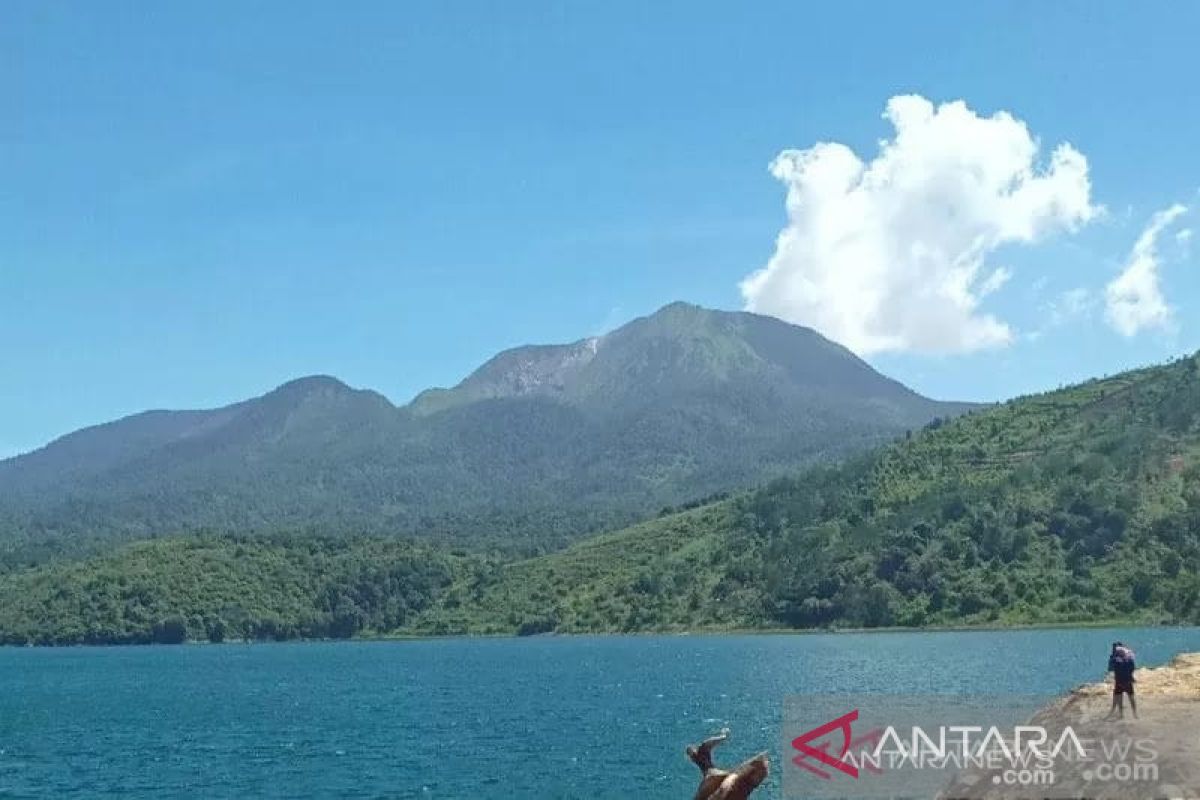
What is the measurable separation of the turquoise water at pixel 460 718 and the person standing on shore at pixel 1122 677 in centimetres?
3166

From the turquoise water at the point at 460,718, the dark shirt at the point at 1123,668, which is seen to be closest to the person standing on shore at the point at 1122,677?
the dark shirt at the point at 1123,668

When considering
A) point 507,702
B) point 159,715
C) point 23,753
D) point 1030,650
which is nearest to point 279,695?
point 159,715

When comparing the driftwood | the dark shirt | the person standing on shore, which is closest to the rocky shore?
the person standing on shore

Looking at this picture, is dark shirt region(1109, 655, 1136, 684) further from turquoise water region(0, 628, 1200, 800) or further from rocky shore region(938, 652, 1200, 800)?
turquoise water region(0, 628, 1200, 800)

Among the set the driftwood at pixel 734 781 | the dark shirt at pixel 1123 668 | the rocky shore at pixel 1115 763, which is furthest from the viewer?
the dark shirt at pixel 1123 668

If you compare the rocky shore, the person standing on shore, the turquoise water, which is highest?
the person standing on shore

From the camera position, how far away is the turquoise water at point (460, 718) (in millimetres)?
78000

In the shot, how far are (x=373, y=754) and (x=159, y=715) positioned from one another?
52.4 m

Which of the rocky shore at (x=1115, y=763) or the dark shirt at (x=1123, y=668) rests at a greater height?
the dark shirt at (x=1123, y=668)

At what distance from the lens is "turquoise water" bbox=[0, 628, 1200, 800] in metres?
78.0

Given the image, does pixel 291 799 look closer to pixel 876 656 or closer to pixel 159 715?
pixel 159 715

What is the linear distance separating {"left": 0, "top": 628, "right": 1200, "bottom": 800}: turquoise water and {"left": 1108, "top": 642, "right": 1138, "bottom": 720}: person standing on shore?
1246 inches

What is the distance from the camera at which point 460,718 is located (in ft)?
380

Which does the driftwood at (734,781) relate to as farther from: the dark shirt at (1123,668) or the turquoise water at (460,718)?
the turquoise water at (460,718)
